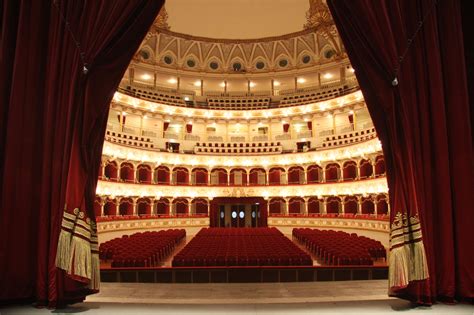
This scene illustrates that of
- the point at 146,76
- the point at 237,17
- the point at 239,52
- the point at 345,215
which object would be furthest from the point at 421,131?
the point at 146,76

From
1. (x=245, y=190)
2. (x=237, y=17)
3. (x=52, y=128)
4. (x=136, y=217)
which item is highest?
(x=237, y=17)

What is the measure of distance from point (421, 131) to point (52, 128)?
13.2ft

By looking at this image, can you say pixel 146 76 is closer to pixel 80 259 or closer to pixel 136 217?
pixel 136 217

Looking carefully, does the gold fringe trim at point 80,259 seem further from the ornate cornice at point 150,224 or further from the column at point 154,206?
the column at point 154,206

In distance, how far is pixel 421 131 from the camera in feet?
11.2

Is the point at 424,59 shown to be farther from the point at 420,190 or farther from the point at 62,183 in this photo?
the point at 62,183

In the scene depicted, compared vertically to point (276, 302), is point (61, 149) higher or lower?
higher

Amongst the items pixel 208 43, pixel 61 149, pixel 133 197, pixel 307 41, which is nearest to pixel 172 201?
pixel 133 197

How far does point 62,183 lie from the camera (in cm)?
311

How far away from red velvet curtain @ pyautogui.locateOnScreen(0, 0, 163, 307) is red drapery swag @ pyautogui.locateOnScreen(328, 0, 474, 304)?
8.74ft

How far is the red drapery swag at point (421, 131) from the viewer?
3094mm

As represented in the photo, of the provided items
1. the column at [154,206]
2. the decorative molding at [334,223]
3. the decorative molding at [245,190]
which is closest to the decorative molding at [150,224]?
the column at [154,206]

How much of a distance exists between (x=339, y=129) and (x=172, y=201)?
12.3m

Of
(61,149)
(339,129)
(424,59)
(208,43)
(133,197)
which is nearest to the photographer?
(61,149)
